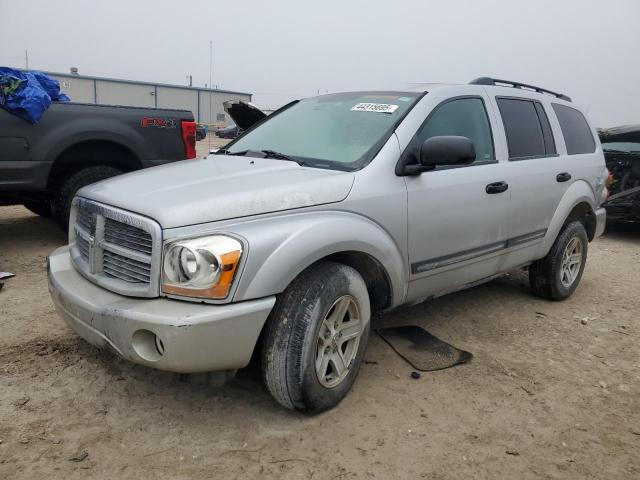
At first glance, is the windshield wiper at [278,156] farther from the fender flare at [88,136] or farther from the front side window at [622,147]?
the front side window at [622,147]

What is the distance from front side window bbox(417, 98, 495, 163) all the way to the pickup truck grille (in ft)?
5.61

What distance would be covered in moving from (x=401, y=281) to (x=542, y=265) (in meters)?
2.10

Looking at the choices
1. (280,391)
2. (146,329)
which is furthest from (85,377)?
(280,391)

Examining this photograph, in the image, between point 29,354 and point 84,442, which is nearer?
point 84,442

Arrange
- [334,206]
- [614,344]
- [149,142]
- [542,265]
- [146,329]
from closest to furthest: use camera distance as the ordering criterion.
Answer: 1. [146,329]
2. [334,206]
3. [614,344]
4. [542,265]
5. [149,142]

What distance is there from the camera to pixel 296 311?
7.84 feet

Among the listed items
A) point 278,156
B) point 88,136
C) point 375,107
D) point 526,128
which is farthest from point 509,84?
point 88,136

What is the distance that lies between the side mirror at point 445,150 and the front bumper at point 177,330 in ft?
4.08

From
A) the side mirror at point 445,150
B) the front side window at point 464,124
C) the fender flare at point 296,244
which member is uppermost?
the front side window at point 464,124

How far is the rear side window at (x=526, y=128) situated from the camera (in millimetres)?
3801

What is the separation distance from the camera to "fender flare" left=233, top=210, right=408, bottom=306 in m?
2.21

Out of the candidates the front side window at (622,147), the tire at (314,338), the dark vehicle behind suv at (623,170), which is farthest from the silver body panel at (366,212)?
the front side window at (622,147)

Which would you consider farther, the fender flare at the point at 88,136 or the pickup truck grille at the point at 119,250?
the fender flare at the point at 88,136

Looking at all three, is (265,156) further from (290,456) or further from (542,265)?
(542,265)
